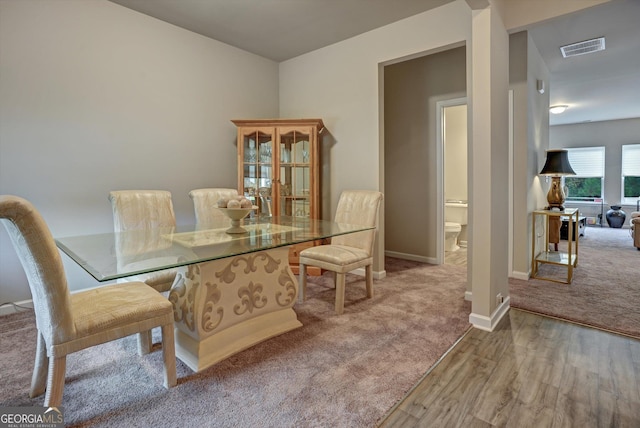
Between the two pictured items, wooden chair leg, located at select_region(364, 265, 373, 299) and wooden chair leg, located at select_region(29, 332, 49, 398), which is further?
wooden chair leg, located at select_region(364, 265, 373, 299)

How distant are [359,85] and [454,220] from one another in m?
2.76

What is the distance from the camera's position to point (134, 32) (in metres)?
3.12

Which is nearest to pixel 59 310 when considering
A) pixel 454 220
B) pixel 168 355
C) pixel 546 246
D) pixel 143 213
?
pixel 168 355

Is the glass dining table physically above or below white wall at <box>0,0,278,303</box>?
below

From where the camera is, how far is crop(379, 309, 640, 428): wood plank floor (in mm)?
1440

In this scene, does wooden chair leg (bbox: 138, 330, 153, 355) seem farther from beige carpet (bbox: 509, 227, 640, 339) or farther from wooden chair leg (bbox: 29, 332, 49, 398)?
beige carpet (bbox: 509, 227, 640, 339)

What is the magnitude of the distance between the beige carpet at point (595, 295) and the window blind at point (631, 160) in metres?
4.71

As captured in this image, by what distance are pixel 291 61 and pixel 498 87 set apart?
9.29 feet

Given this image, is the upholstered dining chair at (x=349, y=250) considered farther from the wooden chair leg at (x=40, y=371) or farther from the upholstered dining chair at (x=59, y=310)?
the wooden chair leg at (x=40, y=371)

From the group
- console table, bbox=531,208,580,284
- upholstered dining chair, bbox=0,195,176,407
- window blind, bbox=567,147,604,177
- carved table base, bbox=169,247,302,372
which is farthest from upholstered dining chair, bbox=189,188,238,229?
window blind, bbox=567,147,604,177

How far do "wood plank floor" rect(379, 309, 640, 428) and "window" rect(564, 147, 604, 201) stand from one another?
26.5ft

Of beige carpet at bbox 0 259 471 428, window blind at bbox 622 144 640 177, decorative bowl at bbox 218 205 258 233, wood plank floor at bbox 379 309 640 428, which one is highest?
window blind at bbox 622 144 640 177

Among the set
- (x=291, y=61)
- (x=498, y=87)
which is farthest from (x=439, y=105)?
(x=291, y=61)

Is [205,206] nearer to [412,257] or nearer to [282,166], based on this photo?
[282,166]
